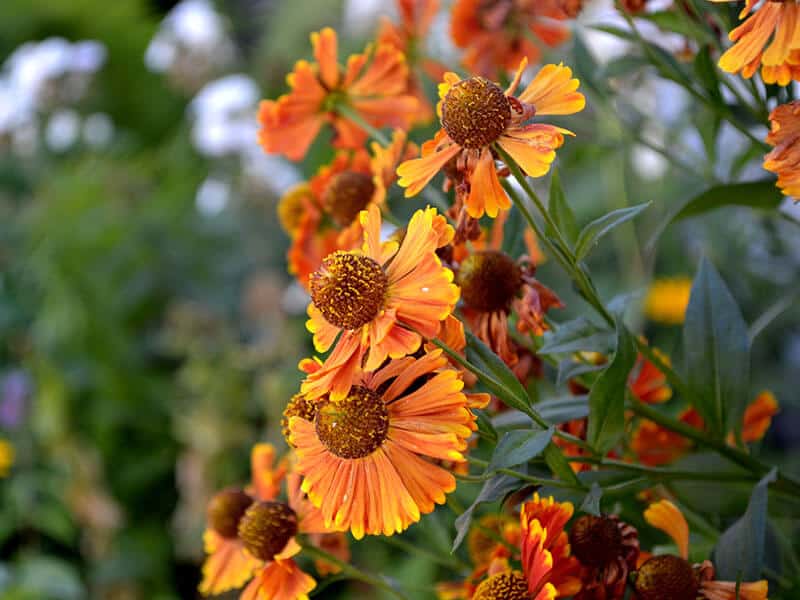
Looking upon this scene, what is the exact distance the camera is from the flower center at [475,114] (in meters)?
0.40

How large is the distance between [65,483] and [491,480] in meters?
1.18

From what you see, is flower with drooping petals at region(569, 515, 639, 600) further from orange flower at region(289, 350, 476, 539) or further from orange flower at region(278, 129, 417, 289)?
orange flower at region(278, 129, 417, 289)

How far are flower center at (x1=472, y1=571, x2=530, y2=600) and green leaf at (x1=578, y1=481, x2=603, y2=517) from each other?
0.04 m

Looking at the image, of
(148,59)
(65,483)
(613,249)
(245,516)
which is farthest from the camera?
(148,59)

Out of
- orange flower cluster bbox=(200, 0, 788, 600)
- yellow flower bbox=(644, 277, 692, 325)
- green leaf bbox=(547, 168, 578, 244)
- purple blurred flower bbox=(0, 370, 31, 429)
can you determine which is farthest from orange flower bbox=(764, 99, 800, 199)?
purple blurred flower bbox=(0, 370, 31, 429)

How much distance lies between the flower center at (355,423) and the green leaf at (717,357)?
20cm

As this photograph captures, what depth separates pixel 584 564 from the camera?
1.39 ft

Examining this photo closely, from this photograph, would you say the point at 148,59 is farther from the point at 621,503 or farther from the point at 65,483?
the point at 621,503

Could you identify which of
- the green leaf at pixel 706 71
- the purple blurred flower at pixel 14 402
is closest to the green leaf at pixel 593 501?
the green leaf at pixel 706 71

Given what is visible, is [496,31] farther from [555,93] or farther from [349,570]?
[349,570]

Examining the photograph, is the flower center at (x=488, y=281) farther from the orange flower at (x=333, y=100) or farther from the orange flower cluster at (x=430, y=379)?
the orange flower at (x=333, y=100)

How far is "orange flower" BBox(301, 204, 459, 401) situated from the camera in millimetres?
362

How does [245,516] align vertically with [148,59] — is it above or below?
below

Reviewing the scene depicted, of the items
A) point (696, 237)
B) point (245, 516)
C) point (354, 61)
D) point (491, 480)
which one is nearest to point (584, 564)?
point (491, 480)
